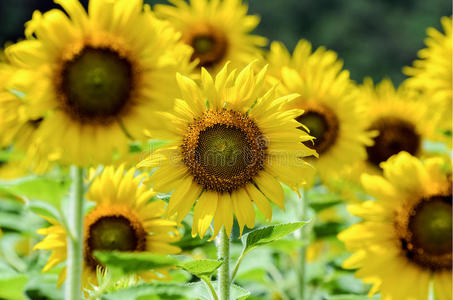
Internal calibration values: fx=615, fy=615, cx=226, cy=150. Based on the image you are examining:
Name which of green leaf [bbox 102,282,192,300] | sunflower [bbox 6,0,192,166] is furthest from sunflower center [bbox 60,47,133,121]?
green leaf [bbox 102,282,192,300]

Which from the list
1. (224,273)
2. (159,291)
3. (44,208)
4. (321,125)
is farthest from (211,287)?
(321,125)

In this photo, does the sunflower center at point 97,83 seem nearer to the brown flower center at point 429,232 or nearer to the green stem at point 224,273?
the green stem at point 224,273

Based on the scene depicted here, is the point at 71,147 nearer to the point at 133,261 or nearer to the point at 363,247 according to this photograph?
the point at 133,261

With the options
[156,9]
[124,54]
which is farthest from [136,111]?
[156,9]

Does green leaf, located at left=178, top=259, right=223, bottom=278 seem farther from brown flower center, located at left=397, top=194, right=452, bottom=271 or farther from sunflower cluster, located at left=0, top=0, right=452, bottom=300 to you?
brown flower center, located at left=397, top=194, right=452, bottom=271

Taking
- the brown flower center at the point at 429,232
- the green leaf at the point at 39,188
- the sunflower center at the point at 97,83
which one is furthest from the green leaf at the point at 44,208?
the brown flower center at the point at 429,232

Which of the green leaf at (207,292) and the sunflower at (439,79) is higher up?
the sunflower at (439,79)
